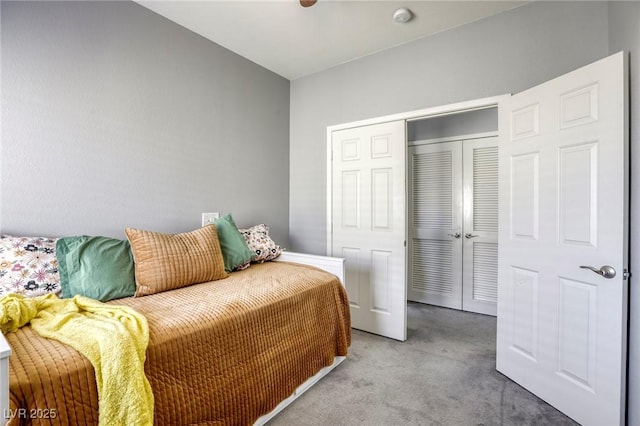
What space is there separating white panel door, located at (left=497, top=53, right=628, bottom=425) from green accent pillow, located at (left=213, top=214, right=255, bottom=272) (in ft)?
6.28

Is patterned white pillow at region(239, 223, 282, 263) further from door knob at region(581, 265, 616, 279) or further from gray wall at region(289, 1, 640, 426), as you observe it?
door knob at region(581, 265, 616, 279)

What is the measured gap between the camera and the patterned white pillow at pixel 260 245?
262 centimetres

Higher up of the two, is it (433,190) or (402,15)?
(402,15)

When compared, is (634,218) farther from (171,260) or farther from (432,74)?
(171,260)

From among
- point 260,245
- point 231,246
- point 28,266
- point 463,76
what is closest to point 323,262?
point 260,245

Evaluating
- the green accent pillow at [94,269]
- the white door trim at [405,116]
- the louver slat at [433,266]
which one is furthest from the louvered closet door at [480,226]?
the green accent pillow at [94,269]

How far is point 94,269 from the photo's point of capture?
1.62 m

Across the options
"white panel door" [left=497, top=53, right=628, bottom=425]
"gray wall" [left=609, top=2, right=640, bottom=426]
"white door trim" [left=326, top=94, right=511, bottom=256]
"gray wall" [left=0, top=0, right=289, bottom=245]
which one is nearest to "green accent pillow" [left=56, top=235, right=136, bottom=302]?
"gray wall" [left=0, top=0, right=289, bottom=245]

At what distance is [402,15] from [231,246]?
2181mm

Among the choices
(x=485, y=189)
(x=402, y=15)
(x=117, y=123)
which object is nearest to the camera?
(x=117, y=123)

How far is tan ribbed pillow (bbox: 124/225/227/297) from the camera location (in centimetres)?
174

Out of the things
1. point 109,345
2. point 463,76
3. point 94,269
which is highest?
point 463,76

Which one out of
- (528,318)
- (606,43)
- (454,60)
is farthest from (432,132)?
(528,318)

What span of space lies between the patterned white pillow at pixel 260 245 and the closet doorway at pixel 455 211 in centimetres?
202
